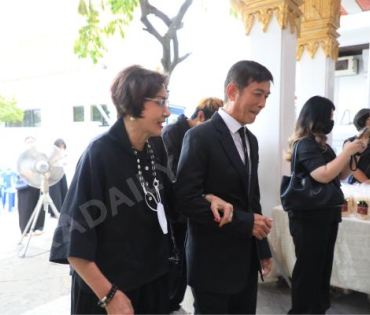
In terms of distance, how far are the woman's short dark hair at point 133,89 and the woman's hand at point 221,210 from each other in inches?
16.5

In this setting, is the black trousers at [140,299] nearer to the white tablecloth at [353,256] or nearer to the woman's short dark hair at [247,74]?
the woman's short dark hair at [247,74]

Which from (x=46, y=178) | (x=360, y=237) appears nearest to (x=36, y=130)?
Answer: (x=46, y=178)

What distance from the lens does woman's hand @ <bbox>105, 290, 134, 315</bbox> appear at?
3.26 ft

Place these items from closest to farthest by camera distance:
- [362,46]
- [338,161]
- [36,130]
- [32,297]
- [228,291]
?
1. [228,291]
2. [338,161]
3. [32,297]
4. [362,46]
5. [36,130]

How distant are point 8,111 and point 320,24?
420 inches

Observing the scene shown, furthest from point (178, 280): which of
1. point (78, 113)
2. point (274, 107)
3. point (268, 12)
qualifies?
point (78, 113)

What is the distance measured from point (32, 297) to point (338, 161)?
9.02ft

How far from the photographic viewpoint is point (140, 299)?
1.13 metres

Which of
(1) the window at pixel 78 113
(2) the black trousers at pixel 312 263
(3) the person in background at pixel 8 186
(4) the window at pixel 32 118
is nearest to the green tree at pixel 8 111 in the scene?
(4) the window at pixel 32 118

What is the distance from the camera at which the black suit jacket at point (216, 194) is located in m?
1.25

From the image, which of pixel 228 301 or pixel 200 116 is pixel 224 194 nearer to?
pixel 228 301

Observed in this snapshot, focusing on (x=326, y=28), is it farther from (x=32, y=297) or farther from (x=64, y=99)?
(x=64, y=99)

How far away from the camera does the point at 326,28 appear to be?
4.05 m

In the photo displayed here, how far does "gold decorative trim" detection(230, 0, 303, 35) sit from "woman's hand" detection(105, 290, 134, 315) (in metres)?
2.57
